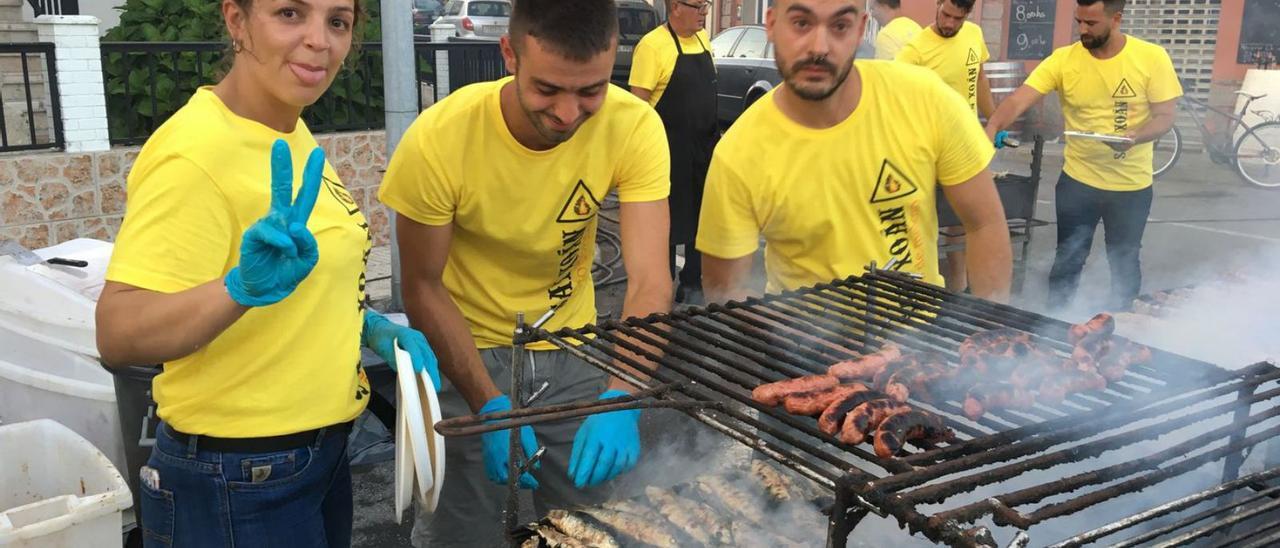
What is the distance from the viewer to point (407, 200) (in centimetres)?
309

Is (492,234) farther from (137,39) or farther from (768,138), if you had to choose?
(137,39)

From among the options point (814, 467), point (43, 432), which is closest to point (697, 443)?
point (814, 467)

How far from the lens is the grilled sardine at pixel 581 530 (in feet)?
8.25

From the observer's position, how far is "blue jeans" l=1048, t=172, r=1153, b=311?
6.41m

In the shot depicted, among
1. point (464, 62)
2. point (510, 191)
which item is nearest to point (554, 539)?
point (510, 191)

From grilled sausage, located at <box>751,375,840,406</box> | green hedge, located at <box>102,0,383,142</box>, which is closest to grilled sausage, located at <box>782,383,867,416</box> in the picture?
grilled sausage, located at <box>751,375,840,406</box>

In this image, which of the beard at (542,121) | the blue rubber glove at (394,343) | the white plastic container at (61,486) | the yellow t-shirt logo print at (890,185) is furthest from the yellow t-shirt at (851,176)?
the white plastic container at (61,486)

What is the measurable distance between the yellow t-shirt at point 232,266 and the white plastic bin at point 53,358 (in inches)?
66.4

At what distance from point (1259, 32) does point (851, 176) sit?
15.8m

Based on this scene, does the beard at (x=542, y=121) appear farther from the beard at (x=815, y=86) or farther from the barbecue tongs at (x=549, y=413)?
the barbecue tongs at (x=549, y=413)

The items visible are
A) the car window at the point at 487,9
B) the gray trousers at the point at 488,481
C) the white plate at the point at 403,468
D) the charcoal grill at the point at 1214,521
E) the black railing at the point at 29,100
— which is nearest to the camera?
the charcoal grill at the point at 1214,521

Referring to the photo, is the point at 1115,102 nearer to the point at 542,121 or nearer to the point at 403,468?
the point at 542,121

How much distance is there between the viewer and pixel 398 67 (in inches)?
229

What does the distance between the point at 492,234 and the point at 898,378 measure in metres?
1.37
